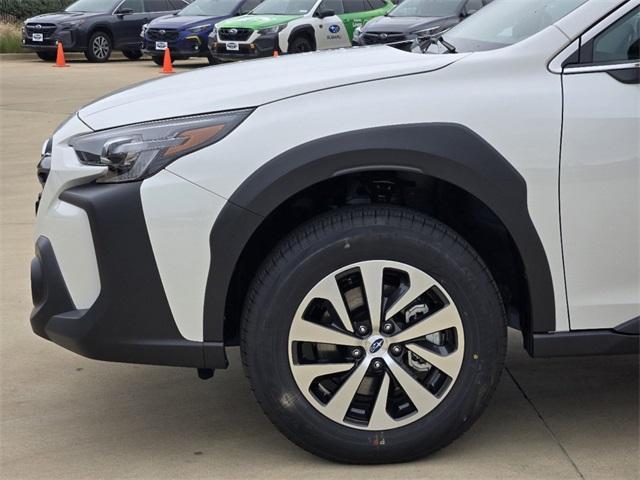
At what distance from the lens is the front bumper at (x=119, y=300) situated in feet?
11.3

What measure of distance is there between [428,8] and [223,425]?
15.6 m

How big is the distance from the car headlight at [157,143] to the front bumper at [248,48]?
1731cm

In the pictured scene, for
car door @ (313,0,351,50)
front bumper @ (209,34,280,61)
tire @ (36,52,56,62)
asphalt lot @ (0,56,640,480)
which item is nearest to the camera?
Result: asphalt lot @ (0,56,640,480)

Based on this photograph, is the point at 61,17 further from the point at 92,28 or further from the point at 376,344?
the point at 376,344

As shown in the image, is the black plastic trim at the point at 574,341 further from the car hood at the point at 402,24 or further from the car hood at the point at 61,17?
the car hood at the point at 61,17

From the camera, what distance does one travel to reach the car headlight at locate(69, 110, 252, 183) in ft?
11.3

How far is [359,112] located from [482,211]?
1.84ft

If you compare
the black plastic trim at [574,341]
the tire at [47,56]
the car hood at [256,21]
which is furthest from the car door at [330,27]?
the black plastic trim at [574,341]

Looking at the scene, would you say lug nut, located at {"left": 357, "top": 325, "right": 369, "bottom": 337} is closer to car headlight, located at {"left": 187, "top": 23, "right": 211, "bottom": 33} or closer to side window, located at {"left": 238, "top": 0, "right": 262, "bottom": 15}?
car headlight, located at {"left": 187, "top": 23, "right": 211, "bottom": 33}

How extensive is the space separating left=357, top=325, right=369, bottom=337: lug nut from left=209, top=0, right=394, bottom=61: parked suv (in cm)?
1759

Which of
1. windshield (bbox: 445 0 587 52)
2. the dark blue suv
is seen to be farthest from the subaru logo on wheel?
the dark blue suv

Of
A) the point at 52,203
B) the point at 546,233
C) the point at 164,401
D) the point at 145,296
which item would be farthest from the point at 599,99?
the point at 164,401

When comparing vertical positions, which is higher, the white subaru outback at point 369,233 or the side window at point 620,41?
the side window at point 620,41

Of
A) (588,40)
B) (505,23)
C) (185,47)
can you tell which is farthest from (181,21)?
(588,40)
